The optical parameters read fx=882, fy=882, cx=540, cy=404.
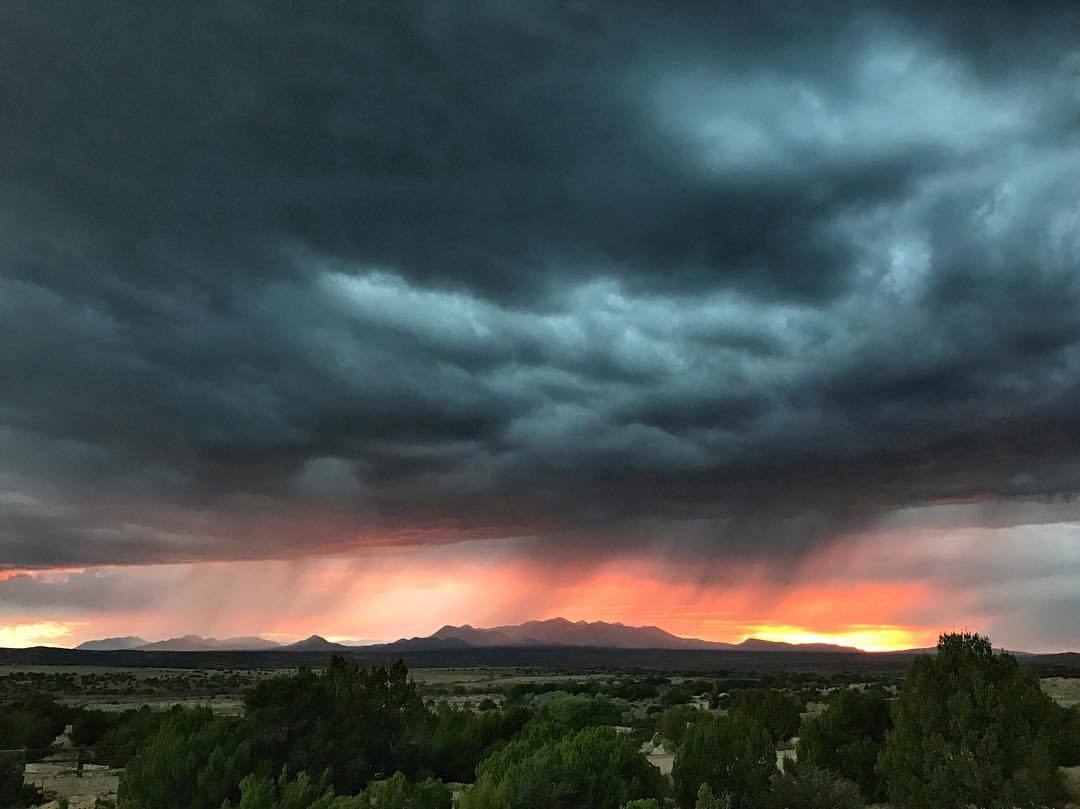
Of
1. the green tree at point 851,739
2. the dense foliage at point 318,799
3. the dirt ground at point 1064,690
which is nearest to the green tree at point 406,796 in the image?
the dense foliage at point 318,799

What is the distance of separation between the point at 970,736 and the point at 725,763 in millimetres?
5609

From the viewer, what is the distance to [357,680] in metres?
26.9

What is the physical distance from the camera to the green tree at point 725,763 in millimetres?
19906

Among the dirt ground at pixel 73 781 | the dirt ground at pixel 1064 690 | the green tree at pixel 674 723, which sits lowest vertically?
the dirt ground at pixel 73 781

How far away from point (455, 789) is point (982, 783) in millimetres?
13780

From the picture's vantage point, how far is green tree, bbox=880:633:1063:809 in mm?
19297

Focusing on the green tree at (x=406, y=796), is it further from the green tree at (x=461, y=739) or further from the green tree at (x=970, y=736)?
the green tree at (x=970, y=736)

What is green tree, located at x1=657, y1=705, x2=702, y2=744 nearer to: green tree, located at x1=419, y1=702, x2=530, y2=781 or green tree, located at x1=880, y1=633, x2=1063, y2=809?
green tree, located at x1=419, y1=702, x2=530, y2=781

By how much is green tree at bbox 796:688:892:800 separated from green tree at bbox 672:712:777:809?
4.54 metres

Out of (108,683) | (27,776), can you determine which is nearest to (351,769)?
(27,776)

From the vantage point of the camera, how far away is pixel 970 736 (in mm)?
20141

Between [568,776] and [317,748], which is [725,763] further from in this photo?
[317,748]

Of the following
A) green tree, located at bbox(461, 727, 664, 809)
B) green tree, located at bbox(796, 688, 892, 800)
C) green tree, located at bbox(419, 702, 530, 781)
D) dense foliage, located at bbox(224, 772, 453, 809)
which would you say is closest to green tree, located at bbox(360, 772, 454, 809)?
dense foliage, located at bbox(224, 772, 453, 809)

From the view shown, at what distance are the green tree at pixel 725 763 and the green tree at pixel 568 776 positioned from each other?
2.78ft
